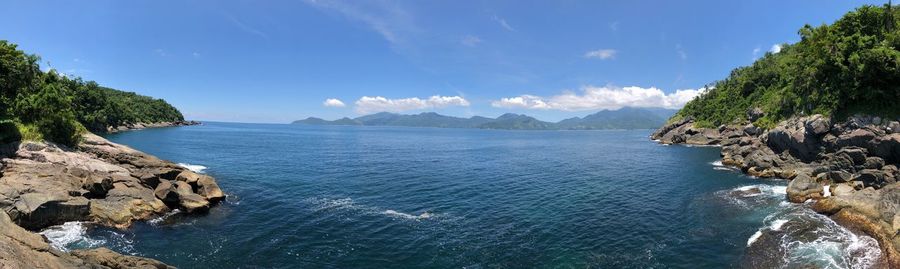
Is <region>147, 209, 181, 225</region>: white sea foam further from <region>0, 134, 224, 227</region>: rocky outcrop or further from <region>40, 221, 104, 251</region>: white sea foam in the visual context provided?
<region>40, 221, 104, 251</region>: white sea foam

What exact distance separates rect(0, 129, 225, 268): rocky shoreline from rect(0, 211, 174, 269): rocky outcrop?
0.10m

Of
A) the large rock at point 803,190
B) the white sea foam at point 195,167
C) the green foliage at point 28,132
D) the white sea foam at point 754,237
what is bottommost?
the white sea foam at point 754,237

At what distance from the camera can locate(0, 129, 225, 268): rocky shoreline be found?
3481 centimetres

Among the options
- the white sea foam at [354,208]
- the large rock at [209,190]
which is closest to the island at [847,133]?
the white sea foam at [354,208]

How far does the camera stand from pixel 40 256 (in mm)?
18203

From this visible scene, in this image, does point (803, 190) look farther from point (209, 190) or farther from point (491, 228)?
point (209, 190)

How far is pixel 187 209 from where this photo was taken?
42.4 m

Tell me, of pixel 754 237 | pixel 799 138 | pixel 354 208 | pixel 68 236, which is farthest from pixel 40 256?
pixel 799 138

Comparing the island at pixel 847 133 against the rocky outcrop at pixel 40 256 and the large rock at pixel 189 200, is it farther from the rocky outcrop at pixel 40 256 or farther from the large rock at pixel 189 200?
the large rock at pixel 189 200

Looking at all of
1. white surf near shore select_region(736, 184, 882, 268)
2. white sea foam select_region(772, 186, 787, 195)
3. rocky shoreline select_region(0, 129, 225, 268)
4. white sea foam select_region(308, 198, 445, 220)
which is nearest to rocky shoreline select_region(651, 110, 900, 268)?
white surf near shore select_region(736, 184, 882, 268)

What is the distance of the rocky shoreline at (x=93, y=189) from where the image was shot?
34812 millimetres

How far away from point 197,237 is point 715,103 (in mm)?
176787

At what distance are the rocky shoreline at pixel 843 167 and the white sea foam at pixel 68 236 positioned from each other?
57.3 meters

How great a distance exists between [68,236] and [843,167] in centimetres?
8541
